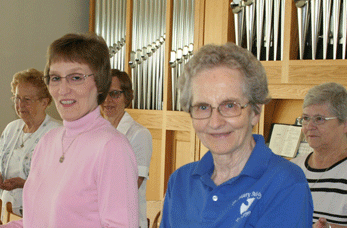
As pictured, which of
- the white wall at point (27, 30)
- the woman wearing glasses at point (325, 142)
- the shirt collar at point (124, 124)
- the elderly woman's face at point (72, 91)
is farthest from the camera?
the white wall at point (27, 30)

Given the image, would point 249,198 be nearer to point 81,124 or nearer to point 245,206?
point 245,206

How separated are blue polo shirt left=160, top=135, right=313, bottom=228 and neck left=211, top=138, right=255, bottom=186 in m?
0.05

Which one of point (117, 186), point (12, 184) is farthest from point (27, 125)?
point (117, 186)

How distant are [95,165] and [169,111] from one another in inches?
110

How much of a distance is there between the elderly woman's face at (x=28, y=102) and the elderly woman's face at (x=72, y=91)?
1.56 metres

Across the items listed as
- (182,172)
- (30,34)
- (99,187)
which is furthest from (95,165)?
(30,34)

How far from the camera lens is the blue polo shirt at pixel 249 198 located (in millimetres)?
1157

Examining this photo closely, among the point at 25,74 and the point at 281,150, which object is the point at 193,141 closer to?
the point at 281,150

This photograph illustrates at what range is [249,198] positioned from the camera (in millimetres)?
1217

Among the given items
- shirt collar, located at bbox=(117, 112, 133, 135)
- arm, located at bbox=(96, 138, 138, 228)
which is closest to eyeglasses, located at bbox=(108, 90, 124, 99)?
shirt collar, located at bbox=(117, 112, 133, 135)

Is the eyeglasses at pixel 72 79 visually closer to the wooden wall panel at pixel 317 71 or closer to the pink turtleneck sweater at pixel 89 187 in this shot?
the pink turtleneck sweater at pixel 89 187

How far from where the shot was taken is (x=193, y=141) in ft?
13.3

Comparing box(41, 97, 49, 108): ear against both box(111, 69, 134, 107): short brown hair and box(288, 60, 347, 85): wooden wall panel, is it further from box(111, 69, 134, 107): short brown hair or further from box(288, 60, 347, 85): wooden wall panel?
box(288, 60, 347, 85): wooden wall panel

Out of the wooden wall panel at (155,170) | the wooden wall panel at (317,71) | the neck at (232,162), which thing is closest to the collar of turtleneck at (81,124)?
the neck at (232,162)
